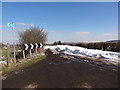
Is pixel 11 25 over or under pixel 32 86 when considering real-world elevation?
over

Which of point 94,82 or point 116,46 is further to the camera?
point 116,46

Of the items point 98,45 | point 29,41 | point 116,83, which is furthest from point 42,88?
point 98,45

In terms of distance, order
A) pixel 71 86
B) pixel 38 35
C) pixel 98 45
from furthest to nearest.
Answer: pixel 98 45
pixel 38 35
pixel 71 86

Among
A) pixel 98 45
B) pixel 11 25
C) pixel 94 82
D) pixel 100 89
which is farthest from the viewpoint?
pixel 98 45

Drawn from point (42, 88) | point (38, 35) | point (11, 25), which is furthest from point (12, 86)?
point (38, 35)

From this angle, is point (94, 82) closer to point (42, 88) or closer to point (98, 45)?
point (42, 88)

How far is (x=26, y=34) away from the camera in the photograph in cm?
1908

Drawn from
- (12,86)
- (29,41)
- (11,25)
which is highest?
(11,25)

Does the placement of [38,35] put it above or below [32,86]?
above

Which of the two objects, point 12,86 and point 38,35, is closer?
point 12,86

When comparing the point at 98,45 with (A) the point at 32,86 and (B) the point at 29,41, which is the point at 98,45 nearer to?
(B) the point at 29,41

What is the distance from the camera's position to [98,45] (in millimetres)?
25047

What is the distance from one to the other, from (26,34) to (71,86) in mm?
16166

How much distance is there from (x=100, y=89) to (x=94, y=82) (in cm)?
62
